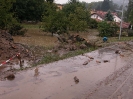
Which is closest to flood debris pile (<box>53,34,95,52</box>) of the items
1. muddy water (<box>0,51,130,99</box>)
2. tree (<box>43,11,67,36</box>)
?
muddy water (<box>0,51,130,99</box>)

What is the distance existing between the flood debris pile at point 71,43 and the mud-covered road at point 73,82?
358 centimetres

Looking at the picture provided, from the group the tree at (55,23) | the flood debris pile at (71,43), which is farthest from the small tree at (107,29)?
the flood debris pile at (71,43)

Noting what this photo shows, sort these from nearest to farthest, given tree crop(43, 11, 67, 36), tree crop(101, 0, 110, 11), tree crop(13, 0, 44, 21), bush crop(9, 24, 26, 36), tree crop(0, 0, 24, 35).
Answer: tree crop(0, 0, 24, 35)
bush crop(9, 24, 26, 36)
tree crop(43, 11, 67, 36)
tree crop(13, 0, 44, 21)
tree crop(101, 0, 110, 11)

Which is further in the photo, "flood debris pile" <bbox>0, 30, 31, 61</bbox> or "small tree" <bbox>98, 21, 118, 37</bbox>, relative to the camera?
"small tree" <bbox>98, 21, 118, 37</bbox>

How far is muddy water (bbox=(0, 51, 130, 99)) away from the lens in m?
8.94

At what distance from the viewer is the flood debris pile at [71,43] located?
19.1 meters

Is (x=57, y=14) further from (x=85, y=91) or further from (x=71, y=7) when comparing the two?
(x=85, y=91)

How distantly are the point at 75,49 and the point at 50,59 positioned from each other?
4.90m

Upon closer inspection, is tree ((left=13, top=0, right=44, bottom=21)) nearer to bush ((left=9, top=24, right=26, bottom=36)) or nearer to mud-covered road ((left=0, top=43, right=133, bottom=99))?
bush ((left=9, top=24, right=26, bottom=36))

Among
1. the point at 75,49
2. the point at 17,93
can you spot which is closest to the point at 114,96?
the point at 17,93

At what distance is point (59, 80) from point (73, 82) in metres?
0.73

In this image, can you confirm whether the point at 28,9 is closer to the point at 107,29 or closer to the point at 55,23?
the point at 55,23

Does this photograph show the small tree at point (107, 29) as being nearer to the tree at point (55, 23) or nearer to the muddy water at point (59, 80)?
the tree at point (55, 23)

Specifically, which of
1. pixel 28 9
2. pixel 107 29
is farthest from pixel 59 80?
pixel 28 9
